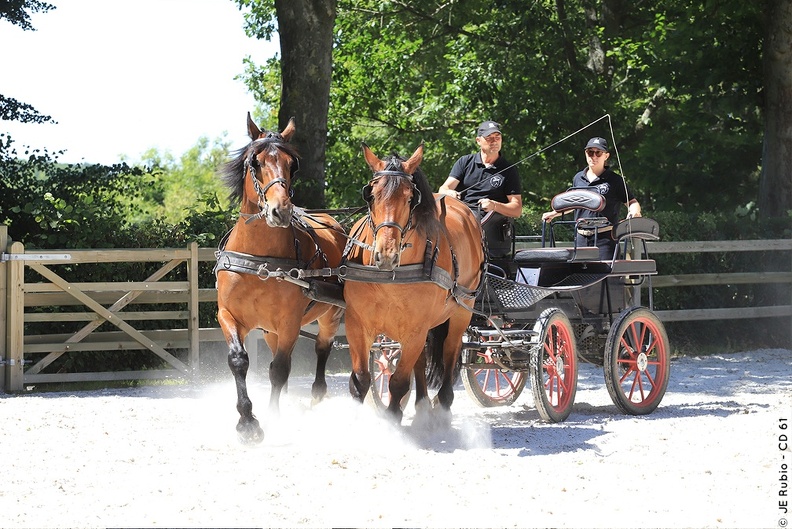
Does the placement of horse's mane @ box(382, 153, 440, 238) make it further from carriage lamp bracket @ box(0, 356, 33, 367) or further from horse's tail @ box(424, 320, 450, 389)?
carriage lamp bracket @ box(0, 356, 33, 367)

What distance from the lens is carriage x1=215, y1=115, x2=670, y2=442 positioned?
682 centimetres

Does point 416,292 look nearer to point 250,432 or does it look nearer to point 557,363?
point 250,432

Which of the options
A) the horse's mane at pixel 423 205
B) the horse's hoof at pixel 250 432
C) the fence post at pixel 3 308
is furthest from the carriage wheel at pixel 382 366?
the fence post at pixel 3 308

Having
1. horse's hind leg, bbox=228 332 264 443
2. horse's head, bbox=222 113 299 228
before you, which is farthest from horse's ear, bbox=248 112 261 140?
horse's hind leg, bbox=228 332 264 443

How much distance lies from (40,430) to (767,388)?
23.0 feet

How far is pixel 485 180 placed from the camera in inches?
330

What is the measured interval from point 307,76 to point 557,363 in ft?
19.2

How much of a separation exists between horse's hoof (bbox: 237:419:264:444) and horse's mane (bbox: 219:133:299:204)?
5.25 feet

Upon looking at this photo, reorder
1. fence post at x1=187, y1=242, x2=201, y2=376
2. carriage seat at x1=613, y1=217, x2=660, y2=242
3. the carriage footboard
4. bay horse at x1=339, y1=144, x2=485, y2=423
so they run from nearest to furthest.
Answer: bay horse at x1=339, y1=144, x2=485, y2=423
the carriage footboard
carriage seat at x1=613, y1=217, x2=660, y2=242
fence post at x1=187, y1=242, x2=201, y2=376

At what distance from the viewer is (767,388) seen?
1048 centimetres

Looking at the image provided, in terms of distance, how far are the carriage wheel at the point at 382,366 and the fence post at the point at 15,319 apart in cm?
389

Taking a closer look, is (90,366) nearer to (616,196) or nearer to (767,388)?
(616,196)

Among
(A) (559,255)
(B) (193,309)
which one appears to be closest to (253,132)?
(A) (559,255)

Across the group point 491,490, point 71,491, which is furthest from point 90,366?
point 491,490
